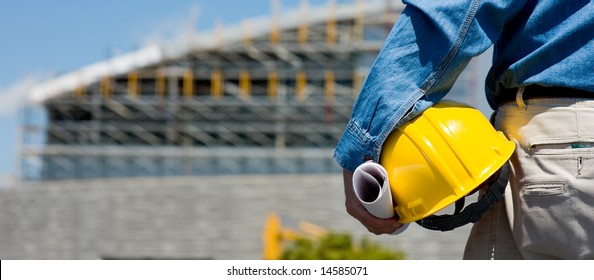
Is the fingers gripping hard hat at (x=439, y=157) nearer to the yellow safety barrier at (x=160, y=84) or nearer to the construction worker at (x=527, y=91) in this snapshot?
the construction worker at (x=527, y=91)

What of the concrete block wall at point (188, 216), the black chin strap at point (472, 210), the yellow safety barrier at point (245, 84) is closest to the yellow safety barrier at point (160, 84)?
the yellow safety barrier at point (245, 84)

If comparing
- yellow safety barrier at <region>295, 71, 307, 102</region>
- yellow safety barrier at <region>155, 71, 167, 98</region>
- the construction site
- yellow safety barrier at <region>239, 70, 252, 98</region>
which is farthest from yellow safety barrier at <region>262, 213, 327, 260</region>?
yellow safety barrier at <region>155, 71, 167, 98</region>

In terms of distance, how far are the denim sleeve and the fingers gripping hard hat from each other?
0.03m

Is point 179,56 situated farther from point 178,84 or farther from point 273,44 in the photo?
point 273,44

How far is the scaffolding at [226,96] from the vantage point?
28203 mm

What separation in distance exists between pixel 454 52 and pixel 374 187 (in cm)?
30

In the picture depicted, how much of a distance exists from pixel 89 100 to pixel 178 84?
8.67 ft

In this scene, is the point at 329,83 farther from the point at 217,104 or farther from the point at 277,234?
the point at 277,234

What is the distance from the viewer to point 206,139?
2836cm

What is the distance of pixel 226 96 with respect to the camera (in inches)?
1152

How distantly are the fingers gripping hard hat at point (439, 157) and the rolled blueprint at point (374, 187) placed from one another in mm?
24

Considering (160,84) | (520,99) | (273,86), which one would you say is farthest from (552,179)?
(160,84)

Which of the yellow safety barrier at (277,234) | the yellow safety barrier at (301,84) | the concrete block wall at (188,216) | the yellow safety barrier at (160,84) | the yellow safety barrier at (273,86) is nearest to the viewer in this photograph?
the yellow safety barrier at (277,234)

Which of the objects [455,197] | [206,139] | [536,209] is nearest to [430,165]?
[455,197]
